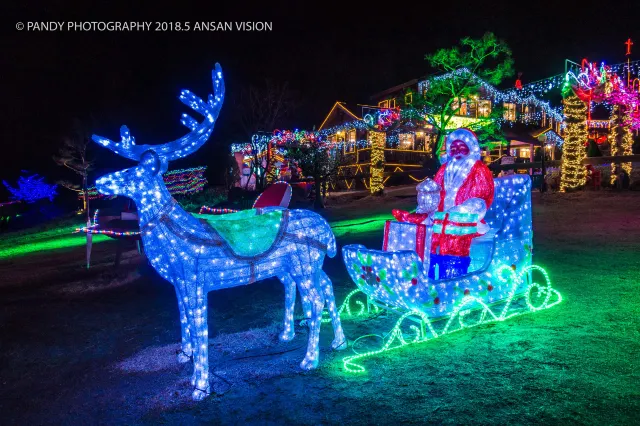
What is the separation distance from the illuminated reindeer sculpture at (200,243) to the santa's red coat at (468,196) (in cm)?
130

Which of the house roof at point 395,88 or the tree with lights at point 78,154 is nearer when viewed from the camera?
the tree with lights at point 78,154

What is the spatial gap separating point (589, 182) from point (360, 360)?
17.4m

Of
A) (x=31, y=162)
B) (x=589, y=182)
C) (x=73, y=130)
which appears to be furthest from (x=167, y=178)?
(x=31, y=162)

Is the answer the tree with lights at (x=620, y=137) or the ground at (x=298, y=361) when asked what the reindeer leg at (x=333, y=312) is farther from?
the tree with lights at (x=620, y=137)

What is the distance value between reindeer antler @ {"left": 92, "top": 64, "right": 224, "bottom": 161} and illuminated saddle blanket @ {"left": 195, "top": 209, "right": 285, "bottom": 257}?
642 millimetres

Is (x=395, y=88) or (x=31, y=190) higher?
(x=395, y=88)

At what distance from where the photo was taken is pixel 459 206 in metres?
4.65

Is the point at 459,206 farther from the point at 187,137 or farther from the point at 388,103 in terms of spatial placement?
the point at 388,103

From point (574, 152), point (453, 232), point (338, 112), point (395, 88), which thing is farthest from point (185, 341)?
point (338, 112)

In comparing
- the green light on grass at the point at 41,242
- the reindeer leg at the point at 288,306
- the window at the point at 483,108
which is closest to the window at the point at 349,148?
the window at the point at 483,108

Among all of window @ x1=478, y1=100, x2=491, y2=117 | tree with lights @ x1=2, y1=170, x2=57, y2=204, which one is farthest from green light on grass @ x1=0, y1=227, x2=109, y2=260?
window @ x1=478, y1=100, x2=491, y2=117

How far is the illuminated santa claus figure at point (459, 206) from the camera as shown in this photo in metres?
4.62

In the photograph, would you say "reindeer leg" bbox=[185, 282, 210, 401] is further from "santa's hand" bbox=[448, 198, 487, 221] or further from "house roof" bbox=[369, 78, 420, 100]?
"house roof" bbox=[369, 78, 420, 100]

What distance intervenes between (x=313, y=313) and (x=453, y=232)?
5.56 feet
